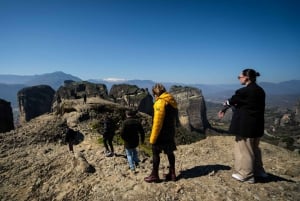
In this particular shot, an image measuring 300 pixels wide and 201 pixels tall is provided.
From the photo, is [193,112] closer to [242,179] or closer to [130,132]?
[130,132]

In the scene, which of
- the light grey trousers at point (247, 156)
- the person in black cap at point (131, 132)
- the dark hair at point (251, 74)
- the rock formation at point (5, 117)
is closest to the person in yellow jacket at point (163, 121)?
the person in black cap at point (131, 132)

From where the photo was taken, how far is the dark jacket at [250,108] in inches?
312

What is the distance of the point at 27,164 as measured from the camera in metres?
12.0

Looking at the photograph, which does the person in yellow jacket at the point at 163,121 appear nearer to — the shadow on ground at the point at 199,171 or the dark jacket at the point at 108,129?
the shadow on ground at the point at 199,171

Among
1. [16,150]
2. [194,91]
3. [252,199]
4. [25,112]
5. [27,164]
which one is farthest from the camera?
[194,91]

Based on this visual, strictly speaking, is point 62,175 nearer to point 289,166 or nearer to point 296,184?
point 296,184

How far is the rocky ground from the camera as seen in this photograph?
8.20 m

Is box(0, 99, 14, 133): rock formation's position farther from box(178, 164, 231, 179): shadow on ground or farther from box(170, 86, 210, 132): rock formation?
box(170, 86, 210, 132): rock formation

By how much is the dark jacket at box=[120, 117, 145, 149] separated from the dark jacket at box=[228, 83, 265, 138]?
149 inches

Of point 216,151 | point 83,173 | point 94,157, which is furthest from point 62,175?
point 216,151

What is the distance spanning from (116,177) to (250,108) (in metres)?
5.43

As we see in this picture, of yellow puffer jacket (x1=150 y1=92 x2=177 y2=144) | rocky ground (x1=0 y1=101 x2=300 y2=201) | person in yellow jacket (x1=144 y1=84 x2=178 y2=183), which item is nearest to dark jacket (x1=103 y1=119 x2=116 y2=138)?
rocky ground (x1=0 y1=101 x2=300 y2=201)

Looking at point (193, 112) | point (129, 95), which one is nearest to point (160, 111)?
point (129, 95)

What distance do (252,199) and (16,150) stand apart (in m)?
12.0
